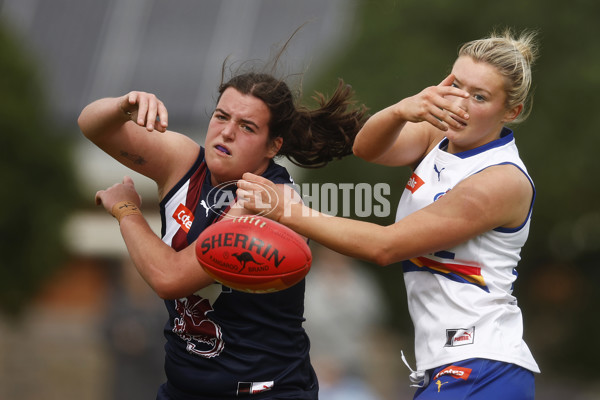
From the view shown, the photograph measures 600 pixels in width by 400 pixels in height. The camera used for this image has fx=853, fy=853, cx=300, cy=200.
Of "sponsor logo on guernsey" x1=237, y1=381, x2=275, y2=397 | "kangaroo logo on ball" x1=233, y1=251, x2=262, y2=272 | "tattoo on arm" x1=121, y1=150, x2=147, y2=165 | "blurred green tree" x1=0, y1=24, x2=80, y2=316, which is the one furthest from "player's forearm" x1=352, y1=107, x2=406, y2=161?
"blurred green tree" x1=0, y1=24, x2=80, y2=316

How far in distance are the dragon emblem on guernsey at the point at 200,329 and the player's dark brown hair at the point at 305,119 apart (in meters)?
0.76

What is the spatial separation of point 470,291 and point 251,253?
0.86 metres

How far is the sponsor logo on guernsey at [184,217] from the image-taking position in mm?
Result: 3532

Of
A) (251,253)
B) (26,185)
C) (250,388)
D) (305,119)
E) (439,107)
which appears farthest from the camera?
(26,185)

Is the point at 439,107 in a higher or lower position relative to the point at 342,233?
higher

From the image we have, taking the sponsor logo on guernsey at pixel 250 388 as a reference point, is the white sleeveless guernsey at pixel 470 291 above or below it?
above

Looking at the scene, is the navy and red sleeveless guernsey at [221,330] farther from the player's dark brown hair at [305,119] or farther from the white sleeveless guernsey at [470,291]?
the white sleeveless guernsey at [470,291]

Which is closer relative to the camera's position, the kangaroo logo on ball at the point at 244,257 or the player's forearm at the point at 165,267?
the kangaroo logo on ball at the point at 244,257

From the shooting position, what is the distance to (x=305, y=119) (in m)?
3.82

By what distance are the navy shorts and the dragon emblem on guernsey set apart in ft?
2.85

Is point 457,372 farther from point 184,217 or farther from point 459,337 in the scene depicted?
point 184,217

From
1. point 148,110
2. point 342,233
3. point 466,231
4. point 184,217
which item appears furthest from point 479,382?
point 148,110

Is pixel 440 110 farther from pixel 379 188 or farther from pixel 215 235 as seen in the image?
pixel 379 188

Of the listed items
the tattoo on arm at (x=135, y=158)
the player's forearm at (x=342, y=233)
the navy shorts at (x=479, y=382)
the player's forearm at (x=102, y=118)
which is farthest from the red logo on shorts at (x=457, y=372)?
the player's forearm at (x=102, y=118)
